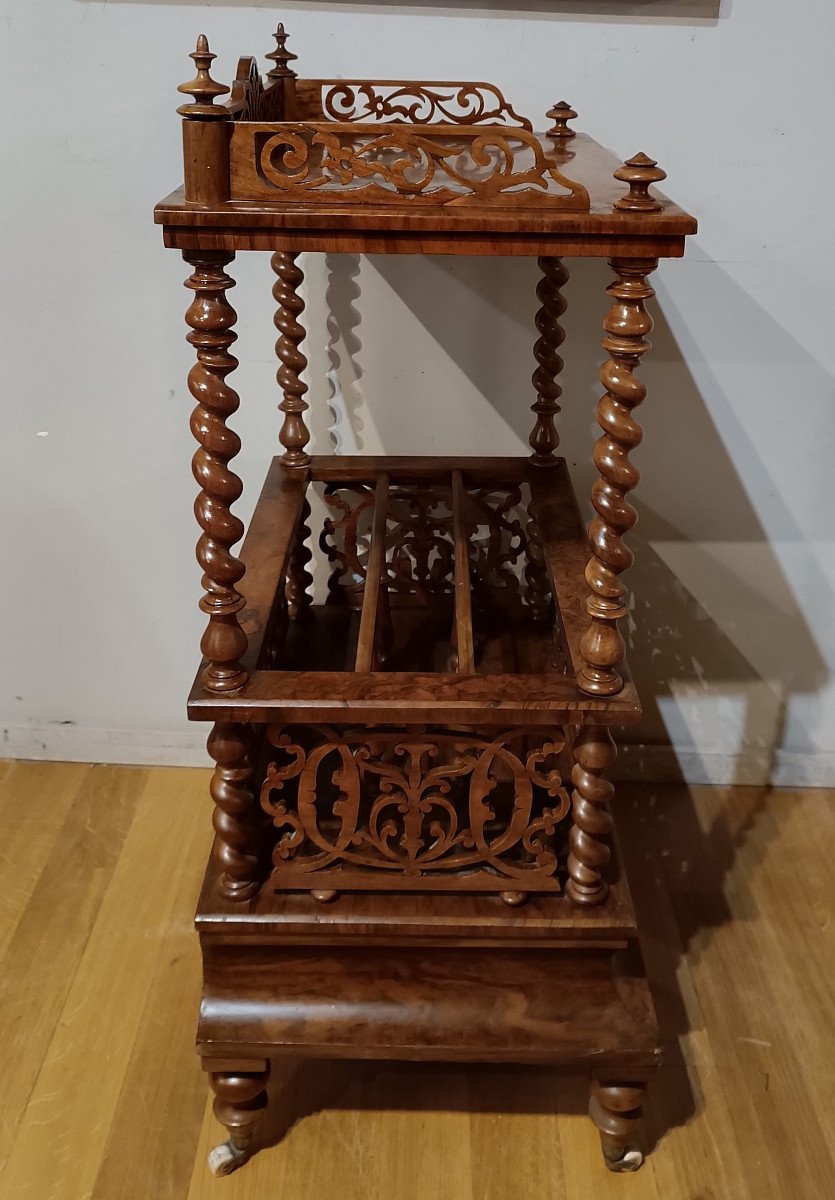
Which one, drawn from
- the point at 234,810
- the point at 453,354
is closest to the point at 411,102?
the point at 453,354

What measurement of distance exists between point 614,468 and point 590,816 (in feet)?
1.41

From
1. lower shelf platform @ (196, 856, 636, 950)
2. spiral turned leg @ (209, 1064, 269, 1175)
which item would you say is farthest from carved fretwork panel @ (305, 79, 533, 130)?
spiral turned leg @ (209, 1064, 269, 1175)

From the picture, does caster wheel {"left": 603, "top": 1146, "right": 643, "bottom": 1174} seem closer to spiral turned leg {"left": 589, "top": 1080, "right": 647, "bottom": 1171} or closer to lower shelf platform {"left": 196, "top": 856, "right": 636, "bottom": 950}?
spiral turned leg {"left": 589, "top": 1080, "right": 647, "bottom": 1171}

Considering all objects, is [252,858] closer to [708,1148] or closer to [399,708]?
[399,708]

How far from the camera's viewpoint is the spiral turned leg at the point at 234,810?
4.11ft

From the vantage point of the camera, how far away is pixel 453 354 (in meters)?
1.76

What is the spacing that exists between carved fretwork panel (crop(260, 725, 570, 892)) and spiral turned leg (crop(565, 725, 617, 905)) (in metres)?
0.02

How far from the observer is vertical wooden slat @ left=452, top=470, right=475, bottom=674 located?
1.30 metres

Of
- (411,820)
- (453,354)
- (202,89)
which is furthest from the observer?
(453,354)

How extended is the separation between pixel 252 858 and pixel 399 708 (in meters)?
0.29

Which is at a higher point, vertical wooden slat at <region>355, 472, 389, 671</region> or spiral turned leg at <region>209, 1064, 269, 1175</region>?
vertical wooden slat at <region>355, 472, 389, 671</region>

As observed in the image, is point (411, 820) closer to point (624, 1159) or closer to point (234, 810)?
point (234, 810)

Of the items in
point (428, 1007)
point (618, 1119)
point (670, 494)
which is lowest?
point (618, 1119)

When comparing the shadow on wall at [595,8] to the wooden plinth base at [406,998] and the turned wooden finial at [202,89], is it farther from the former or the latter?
the wooden plinth base at [406,998]
